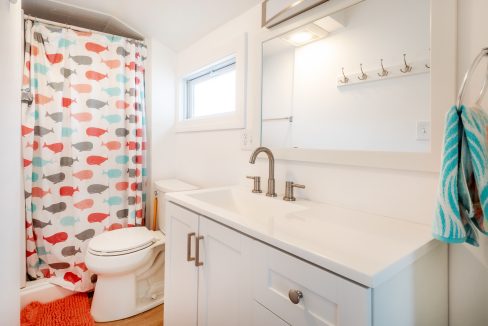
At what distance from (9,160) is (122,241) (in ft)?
2.56

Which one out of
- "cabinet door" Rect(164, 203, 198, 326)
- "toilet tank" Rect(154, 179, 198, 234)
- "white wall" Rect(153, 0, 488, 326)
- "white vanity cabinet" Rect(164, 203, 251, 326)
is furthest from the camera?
"toilet tank" Rect(154, 179, 198, 234)

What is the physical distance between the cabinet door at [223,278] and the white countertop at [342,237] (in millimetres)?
55

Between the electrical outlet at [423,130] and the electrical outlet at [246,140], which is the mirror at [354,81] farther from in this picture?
the electrical outlet at [246,140]

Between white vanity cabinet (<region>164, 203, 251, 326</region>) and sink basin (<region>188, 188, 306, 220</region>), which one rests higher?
sink basin (<region>188, 188, 306, 220</region>)

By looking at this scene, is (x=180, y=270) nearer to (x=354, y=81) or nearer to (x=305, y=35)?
(x=354, y=81)

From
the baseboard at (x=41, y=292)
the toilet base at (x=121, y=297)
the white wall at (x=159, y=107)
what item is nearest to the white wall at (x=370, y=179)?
the white wall at (x=159, y=107)

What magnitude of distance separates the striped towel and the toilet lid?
1.59 metres

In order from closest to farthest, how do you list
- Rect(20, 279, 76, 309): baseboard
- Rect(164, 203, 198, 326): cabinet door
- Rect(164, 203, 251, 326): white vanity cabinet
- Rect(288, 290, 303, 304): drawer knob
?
Rect(288, 290, 303, 304): drawer knob → Rect(164, 203, 251, 326): white vanity cabinet → Rect(164, 203, 198, 326): cabinet door → Rect(20, 279, 76, 309): baseboard

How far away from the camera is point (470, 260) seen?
0.75m

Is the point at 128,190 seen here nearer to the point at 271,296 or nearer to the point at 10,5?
the point at 10,5

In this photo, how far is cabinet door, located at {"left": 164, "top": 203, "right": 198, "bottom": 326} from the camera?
109 cm

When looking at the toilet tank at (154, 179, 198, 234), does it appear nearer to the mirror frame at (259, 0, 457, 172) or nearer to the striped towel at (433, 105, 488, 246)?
the mirror frame at (259, 0, 457, 172)

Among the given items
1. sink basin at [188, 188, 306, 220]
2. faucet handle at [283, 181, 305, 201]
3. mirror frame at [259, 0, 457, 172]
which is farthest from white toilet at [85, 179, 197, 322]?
mirror frame at [259, 0, 457, 172]

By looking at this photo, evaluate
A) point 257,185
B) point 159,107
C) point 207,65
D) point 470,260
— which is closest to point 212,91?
point 207,65
